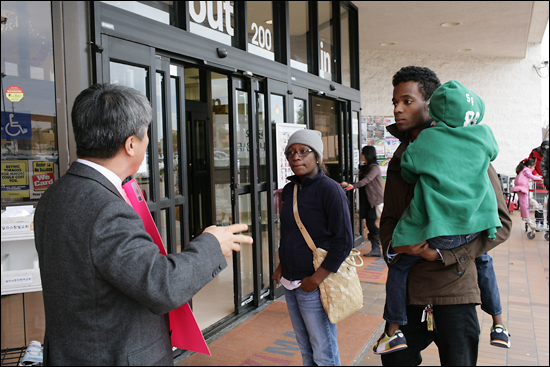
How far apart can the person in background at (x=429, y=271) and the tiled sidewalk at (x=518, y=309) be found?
4.74ft

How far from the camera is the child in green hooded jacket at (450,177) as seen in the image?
1.54 meters

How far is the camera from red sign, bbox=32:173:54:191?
7.91ft

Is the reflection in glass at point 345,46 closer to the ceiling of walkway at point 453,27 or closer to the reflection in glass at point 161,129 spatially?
the ceiling of walkway at point 453,27

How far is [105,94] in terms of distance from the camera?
1.25 metres

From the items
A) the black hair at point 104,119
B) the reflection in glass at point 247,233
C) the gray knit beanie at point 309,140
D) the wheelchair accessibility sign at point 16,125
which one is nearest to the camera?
the black hair at point 104,119

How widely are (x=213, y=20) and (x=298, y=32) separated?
6.30ft

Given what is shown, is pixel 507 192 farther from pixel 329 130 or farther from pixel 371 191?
pixel 329 130

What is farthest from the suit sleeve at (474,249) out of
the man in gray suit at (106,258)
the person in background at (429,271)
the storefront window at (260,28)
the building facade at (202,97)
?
the storefront window at (260,28)

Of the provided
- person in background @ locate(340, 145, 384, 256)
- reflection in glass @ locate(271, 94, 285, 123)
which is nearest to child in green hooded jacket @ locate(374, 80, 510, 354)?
reflection in glass @ locate(271, 94, 285, 123)

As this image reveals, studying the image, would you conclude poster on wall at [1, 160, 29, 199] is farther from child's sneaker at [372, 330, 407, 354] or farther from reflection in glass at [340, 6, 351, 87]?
reflection in glass at [340, 6, 351, 87]

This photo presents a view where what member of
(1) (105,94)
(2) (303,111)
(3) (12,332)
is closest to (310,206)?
(1) (105,94)

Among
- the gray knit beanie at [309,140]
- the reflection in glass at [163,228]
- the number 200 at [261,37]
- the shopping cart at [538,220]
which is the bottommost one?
the shopping cart at [538,220]

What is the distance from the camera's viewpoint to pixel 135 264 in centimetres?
111

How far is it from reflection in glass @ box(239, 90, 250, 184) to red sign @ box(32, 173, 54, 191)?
6.37 ft
